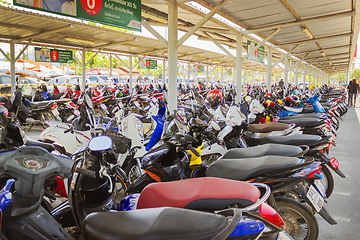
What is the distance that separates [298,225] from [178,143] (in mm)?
1336

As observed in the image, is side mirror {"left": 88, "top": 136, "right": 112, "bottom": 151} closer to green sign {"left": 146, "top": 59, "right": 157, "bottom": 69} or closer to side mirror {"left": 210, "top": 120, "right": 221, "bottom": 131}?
side mirror {"left": 210, "top": 120, "right": 221, "bottom": 131}

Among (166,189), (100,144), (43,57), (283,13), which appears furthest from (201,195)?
(43,57)

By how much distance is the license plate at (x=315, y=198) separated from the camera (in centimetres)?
254

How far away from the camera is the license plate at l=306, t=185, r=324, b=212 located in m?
2.54

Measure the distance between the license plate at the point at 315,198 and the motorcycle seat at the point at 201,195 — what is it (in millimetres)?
1085

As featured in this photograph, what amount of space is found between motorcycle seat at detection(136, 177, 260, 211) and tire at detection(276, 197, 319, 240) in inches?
31.5

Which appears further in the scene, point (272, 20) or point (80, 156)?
point (272, 20)

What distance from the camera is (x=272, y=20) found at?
8555mm

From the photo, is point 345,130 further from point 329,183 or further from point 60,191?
point 60,191

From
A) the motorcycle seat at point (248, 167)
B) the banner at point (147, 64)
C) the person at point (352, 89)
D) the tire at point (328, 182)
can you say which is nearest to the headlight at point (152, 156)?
the motorcycle seat at point (248, 167)

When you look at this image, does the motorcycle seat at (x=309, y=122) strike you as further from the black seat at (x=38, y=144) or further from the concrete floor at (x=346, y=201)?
the black seat at (x=38, y=144)

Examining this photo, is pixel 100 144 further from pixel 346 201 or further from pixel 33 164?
pixel 346 201

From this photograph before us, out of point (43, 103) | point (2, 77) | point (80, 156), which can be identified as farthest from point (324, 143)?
point (2, 77)

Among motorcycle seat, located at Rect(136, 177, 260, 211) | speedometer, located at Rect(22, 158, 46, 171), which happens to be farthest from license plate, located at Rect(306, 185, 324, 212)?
speedometer, located at Rect(22, 158, 46, 171)
